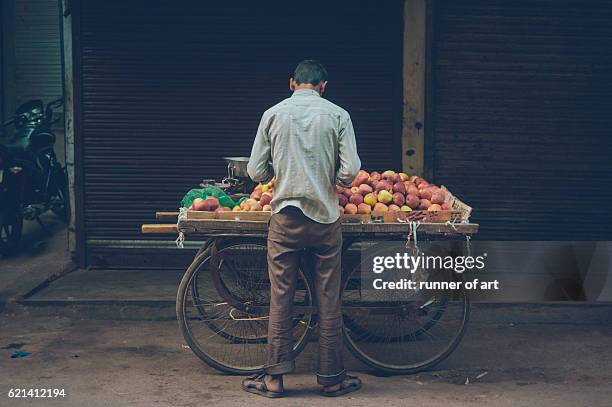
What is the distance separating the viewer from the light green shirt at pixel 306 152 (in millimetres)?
6039

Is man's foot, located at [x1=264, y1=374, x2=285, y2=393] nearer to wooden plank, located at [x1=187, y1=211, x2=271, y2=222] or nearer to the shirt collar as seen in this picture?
wooden plank, located at [x1=187, y1=211, x2=271, y2=222]

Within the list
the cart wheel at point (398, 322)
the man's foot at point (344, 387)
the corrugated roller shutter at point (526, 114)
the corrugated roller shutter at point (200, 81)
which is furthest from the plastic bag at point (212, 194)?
the corrugated roller shutter at point (526, 114)

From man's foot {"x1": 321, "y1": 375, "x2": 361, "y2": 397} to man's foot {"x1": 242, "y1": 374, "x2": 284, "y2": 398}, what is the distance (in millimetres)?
281

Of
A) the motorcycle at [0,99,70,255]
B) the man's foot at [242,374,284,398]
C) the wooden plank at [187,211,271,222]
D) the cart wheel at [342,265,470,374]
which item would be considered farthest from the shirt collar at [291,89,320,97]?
the motorcycle at [0,99,70,255]

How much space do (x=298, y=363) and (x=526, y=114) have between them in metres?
3.80

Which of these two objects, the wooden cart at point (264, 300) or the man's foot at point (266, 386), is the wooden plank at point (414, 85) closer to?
the wooden cart at point (264, 300)

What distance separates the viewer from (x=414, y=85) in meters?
9.27

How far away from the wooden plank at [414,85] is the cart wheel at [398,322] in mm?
2490

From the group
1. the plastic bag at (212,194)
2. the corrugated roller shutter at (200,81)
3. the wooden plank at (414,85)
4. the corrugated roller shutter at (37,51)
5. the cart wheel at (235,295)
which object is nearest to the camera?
the cart wheel at (235,295)

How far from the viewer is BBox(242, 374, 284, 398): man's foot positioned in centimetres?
612

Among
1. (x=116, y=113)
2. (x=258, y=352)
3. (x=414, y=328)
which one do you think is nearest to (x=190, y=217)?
(x=258, y=352)

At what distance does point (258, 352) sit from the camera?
6957mm

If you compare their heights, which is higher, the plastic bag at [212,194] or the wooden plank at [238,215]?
the plastic bag at [212,194]

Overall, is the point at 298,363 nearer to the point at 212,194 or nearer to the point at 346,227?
the point at 346,227
